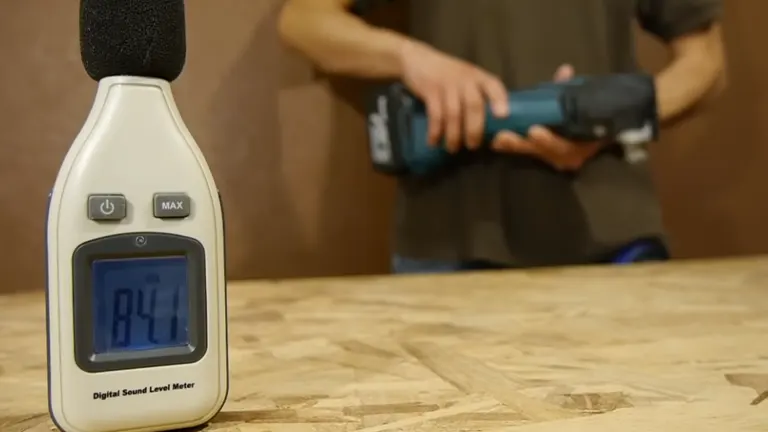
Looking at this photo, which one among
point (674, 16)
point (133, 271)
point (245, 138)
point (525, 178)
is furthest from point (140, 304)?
point (674, 16)

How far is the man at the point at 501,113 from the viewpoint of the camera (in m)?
0.97

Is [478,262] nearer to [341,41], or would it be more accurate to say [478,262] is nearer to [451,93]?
[451,93]

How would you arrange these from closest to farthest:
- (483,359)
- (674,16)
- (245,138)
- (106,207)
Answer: (106,207)
(483,359)
(245,138)
(674,16)

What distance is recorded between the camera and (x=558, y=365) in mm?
464

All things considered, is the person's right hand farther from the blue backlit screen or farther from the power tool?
the blue backlit screen

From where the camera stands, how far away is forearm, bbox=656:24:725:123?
1.06 metres

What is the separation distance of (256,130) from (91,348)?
65 centimetres

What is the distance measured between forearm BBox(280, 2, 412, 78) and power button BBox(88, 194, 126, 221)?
678mm

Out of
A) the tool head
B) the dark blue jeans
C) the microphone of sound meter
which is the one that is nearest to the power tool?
the tool head

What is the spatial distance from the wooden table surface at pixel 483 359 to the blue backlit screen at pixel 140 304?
0.05 metres

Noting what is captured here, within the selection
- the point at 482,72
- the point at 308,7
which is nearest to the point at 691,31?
the point at 482,72

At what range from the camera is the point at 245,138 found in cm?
94

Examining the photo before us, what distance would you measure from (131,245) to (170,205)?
2cm

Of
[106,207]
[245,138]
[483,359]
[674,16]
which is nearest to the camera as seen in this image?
[106,207]
